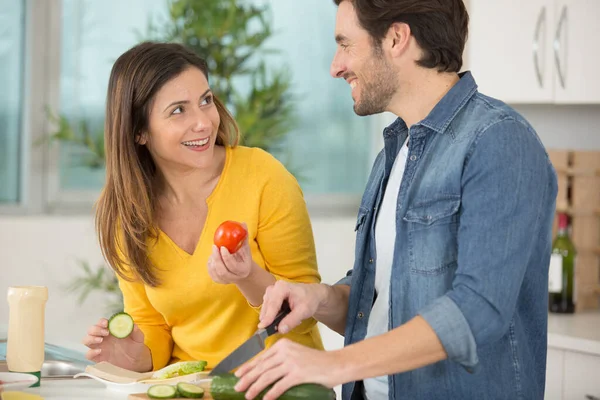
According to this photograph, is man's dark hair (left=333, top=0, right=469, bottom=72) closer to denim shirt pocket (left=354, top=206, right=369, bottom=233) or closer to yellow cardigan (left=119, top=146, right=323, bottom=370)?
denim shirt pocket (left=354, top=206, right=369, bottom=233)

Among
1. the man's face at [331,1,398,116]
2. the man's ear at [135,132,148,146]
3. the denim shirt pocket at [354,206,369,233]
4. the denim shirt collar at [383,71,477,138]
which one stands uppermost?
the man's face at [331,1,398,116]

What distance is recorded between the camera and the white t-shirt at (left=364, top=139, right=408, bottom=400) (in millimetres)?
1737

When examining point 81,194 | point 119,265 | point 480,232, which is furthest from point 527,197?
point 81,194

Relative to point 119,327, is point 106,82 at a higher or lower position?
higher

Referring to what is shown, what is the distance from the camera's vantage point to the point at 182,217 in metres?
2.20

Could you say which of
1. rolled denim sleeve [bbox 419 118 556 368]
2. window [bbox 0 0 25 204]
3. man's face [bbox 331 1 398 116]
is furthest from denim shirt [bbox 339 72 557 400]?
window [bbox 0 0 25 204]

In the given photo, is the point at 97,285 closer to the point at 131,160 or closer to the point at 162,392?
the point at 131,160

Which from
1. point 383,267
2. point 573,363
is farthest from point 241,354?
point 573,363

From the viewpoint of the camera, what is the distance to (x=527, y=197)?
4.75 ft

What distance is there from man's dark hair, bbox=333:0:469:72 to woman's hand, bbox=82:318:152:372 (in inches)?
36.7

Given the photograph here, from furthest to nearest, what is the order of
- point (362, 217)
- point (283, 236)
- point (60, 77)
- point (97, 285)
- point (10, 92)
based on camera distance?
1. point (60, 77)
2. point (10, 92)
3. point (97, 285)
4. point (283, 236)
5. point (362, 217)

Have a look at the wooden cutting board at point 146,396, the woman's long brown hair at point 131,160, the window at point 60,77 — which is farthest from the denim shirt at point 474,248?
the window at point 60,77

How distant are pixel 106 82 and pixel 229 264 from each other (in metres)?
2.28

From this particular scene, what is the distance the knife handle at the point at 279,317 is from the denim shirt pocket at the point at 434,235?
0.28 metres
